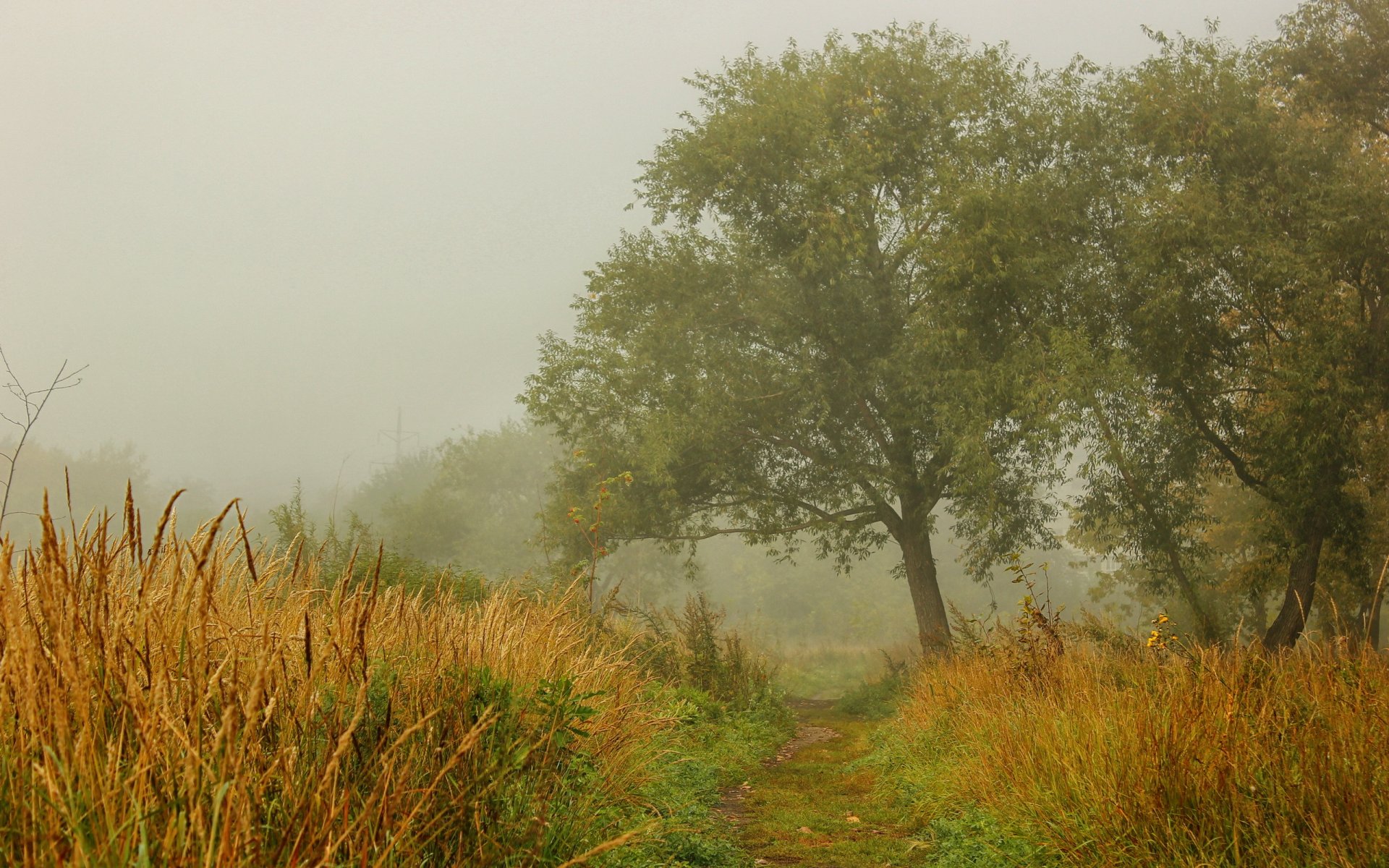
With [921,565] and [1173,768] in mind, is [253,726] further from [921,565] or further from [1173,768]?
[921,565]

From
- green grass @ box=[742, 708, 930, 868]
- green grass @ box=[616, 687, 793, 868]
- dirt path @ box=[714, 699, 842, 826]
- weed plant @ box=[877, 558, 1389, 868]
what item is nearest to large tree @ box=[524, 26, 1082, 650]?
dirt path @ box=[714, 699, 842, 826]

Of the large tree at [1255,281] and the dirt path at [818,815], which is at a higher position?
the large tree at [1255,281]

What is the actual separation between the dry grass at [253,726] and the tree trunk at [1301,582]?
484 inches

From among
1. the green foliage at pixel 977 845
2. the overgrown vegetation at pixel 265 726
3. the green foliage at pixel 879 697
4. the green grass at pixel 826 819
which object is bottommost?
the green foliage at pixel 879 697

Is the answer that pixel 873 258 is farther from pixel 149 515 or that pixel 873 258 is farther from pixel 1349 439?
pixel 149 515

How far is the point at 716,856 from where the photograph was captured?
15.0 ft

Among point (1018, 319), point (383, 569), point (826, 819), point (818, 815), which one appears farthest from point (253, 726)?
point (1018, 319)

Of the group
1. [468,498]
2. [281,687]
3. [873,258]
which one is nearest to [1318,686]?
[281,687]

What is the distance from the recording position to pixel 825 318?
16406 mm

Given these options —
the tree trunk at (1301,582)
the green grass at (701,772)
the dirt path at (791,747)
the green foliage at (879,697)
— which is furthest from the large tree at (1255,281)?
the green grass at (701,772)

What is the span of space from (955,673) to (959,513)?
24.8 ft

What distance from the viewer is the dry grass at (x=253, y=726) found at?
1.87m

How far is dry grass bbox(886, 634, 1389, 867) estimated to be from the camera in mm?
3303

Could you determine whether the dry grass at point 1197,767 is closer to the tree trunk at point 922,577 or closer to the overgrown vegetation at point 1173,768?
the overgrown vegetation at point 1173,768
